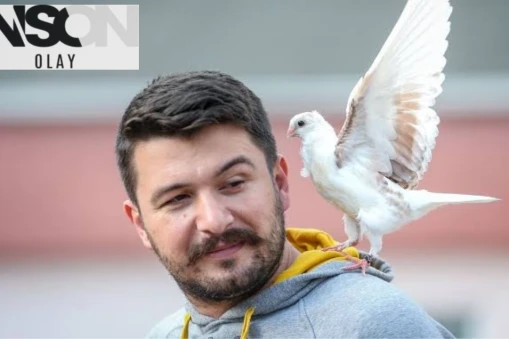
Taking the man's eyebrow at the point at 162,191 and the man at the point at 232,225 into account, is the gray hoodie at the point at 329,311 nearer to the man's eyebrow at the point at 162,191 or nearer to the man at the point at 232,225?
the man at the point at 232,225

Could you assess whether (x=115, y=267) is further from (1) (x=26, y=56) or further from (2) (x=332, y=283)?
(2) (x=332, y=283)

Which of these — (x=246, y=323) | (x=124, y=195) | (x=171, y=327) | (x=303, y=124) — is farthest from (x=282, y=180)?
(x=124, y=195)

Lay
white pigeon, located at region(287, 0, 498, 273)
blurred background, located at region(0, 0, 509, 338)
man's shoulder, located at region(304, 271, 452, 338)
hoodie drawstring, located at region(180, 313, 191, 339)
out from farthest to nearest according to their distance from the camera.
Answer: blurred background, located at region(0, 0, 509, 338) < hoodie drawstring, located at region(180, 313, 191, 339) < white pigeon, located at region(287, 0, 498, 273) < man's shoulder, located at region(304, 271, 452, 338)

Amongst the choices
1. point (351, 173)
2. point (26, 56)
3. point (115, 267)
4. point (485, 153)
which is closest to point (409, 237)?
point (485, 153)

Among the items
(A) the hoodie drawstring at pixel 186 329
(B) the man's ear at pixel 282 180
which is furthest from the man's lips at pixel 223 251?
(A) the hoodie drawstring at pixel 186 329

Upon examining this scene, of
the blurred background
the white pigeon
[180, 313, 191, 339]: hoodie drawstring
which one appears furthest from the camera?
the blurred background

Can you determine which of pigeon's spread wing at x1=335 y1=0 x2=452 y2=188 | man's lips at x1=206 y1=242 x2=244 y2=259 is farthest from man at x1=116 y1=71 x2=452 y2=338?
pigeon's spread wing at x1=335 y1=0 x2=452 y2=188

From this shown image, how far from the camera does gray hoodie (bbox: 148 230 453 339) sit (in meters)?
0.98

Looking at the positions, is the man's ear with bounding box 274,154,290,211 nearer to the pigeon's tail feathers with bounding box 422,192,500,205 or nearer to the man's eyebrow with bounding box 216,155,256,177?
the man's eyebrow with bounding box 216,155,256,177

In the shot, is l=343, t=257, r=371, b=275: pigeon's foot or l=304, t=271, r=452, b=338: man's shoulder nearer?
l=304, t=271, r=452, b=338: man's shoulder

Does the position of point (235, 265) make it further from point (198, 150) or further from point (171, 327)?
point (171, 327)

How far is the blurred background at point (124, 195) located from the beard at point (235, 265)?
2.10 m

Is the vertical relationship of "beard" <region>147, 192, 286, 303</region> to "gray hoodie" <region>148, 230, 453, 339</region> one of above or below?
above

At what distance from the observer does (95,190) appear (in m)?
3.37
